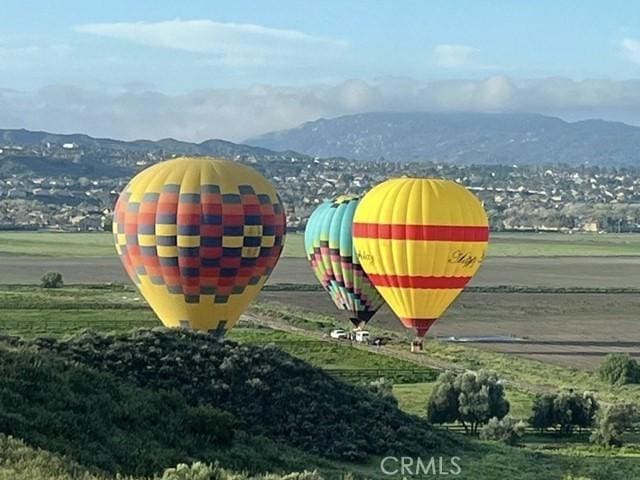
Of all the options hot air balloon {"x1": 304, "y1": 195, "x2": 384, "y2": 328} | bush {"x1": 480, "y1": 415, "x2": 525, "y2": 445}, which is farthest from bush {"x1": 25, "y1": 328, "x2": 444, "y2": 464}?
hot air balloon {"x1": 304, "y1": 195, "x2": 384, "y2": 328}

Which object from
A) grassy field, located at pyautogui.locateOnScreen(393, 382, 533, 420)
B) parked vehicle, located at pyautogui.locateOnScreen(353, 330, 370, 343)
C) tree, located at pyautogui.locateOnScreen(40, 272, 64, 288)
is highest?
grassy field, located at pyautogui.locateOnScreen(393, 382, 533, 420)

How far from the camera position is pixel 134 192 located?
41.7m

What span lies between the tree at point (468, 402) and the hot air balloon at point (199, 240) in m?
9.85

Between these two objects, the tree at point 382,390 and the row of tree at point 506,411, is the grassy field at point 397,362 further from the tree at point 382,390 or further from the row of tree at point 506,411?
the tree at point 382,390

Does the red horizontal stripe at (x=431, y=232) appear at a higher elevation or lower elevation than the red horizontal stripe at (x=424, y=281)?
higher

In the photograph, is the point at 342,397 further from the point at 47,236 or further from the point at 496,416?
the point at 47,236

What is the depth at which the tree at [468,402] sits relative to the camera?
32.3m

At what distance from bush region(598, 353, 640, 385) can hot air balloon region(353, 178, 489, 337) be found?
6.89 m

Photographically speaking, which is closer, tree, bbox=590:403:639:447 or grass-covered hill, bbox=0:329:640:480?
grass-covered hill, bbox=0:329:640:480


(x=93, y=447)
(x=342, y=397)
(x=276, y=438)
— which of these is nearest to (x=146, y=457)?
(x=93, y=447)

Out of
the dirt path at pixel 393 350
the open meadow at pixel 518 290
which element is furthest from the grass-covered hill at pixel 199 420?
the open meadow at pixel 518 290

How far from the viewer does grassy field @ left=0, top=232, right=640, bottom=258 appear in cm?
12619

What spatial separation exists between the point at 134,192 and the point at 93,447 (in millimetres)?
24099

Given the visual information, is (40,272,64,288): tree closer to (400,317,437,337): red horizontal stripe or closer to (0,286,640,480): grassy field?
(0,286,640,480): grassy field
